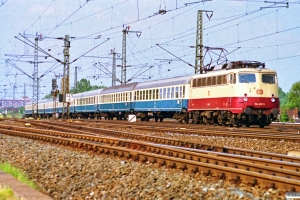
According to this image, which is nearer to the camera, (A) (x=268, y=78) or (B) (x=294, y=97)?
(A) (x=268, y=78)

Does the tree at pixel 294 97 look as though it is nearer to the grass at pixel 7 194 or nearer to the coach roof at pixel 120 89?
the coach roof at pixel 120 89

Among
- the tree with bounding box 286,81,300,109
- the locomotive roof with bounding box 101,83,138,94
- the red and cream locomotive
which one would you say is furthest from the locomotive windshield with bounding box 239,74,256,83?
the tree with bounding box 286,81,300,109

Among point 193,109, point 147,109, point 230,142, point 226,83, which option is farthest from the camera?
point 147,109

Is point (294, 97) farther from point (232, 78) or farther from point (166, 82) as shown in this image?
point (232, 78)


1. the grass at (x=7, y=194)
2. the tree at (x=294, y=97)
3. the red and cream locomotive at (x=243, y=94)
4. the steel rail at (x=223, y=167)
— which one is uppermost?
the tree at (x=294, y=97)

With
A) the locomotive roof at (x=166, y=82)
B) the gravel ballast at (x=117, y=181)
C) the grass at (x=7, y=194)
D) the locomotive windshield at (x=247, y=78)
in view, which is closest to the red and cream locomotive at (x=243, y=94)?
the locomotive windshield at (x=247, y=78)

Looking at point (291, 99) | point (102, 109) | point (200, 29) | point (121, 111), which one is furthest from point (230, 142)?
point (291, 99)

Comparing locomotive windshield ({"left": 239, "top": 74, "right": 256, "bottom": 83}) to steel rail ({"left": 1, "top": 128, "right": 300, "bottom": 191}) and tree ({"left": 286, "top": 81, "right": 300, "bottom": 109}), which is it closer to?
steel rail ({"left": 1, "top": 128, "right": 300, "bottom": 191})

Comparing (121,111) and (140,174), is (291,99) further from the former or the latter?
(140,174)

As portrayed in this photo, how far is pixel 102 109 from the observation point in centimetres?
5428

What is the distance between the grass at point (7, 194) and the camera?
7.50 metres

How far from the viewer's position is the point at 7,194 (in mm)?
7695

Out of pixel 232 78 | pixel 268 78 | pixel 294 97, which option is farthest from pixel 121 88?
pixel 294 97

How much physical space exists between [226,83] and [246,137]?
28.9ft
